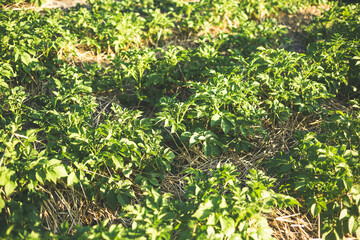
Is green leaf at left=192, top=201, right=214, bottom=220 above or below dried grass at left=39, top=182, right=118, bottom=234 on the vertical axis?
above

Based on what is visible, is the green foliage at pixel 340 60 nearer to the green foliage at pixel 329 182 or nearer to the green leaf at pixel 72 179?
the green foliage at pixel 329 182

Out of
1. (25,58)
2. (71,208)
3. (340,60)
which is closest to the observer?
(71,208)

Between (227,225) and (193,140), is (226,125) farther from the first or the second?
(227,225)

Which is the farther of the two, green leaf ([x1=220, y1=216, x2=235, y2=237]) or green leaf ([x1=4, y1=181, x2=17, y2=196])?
green leaf ([x1=4, y1=181, x2=17, y2=196])

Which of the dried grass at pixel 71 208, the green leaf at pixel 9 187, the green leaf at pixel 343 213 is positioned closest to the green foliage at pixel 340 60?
the green leaf at pixel 343 213

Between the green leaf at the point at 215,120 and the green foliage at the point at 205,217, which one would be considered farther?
the green leaf at the point at 215,120

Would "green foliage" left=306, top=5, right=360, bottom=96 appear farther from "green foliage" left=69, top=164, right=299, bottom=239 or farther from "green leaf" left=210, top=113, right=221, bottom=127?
"green foliage" left=69, top=164, right=299, bottom=239

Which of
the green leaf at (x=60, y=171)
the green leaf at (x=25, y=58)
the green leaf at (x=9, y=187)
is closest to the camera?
the green leaf at (x=9, y=187)

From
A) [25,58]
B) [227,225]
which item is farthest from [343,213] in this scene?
[25,58]

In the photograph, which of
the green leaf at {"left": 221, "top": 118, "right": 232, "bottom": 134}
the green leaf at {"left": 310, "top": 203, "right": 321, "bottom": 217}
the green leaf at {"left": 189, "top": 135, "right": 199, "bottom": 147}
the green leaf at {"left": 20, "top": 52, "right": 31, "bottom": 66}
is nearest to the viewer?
the green leaf at {"left": 310, "top": 203, "right": 321, "bottom": 217}

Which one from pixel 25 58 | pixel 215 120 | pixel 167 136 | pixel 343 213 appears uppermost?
pixel 25 58

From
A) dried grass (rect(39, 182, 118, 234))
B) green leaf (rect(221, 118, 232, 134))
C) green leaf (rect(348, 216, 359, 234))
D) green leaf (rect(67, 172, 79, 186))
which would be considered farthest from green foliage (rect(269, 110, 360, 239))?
green leaf (rect(67, 172, 79, 186))

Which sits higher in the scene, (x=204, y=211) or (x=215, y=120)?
(x=215, y=120)

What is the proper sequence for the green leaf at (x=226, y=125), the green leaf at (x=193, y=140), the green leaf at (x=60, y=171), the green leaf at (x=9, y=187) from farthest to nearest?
the green leaf at (x=226, y=125) < the green leaf at (x=193, y=140) < the green leaf at (x=60, y=171) < the green leaf at (x=9, y=187)
